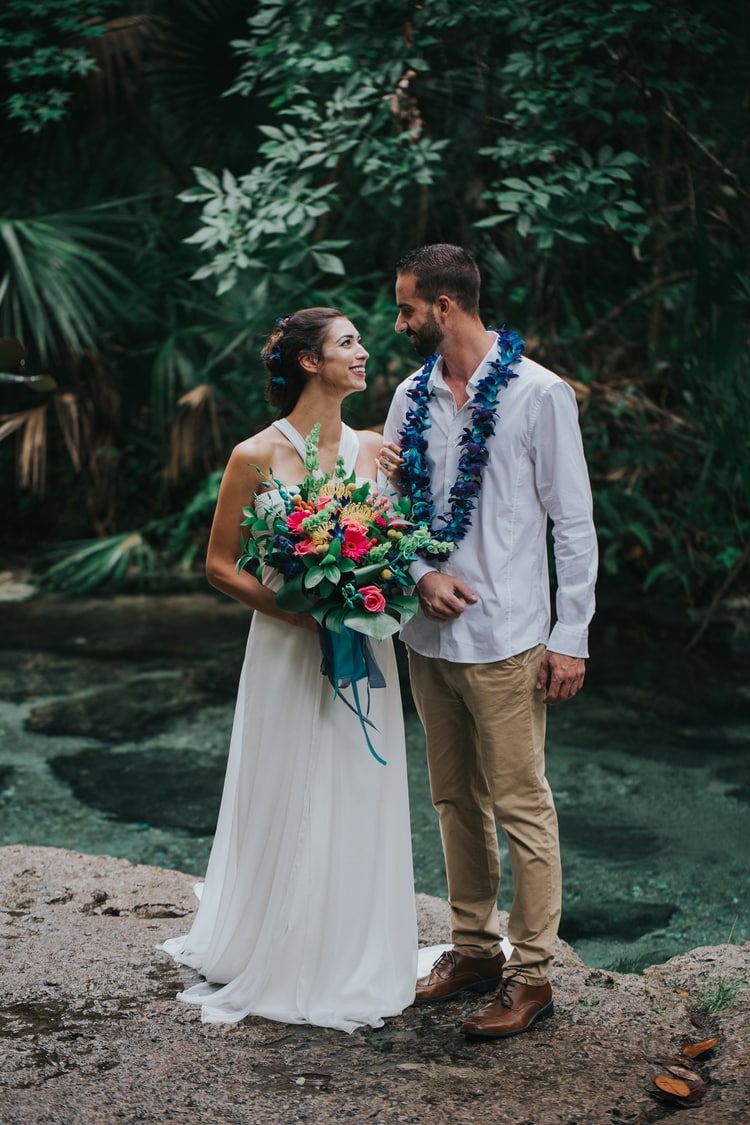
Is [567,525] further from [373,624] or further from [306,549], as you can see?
[306,549]

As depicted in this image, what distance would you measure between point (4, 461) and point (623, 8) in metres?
8.19

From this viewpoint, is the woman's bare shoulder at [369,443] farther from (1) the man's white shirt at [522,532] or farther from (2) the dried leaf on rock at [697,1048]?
(2) the dried leaf on rock at [697,1048]

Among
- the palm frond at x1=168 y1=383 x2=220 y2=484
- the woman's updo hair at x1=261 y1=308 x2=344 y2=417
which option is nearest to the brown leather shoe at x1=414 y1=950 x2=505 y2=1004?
the woman's updo hair at x1=261 y1=308 x2=344 y2=417

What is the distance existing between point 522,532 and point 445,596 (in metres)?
0.27

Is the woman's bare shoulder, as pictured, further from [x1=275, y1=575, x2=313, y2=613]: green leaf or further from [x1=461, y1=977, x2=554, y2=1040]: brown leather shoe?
[x1=461, y1=977, x2=554, y2=1040]: brown leather shoe

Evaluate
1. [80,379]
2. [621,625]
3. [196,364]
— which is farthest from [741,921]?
[80,379]

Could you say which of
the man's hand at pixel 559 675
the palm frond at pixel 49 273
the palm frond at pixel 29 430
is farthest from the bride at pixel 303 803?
the palm frond at pixel 29 430

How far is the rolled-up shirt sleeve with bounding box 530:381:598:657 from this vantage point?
3.26 metres

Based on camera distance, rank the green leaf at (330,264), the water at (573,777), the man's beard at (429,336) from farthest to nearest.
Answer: the green leaf at (330,264), the water at (573,777), the man's beard at (429,336)

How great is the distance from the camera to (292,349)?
349 centimetres

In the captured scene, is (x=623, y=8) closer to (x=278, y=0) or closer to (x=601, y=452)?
(x=278, y=0)

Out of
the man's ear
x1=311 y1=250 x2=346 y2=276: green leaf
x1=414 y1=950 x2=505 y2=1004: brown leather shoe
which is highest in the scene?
x1=311 y1=250 x2=346 y2=276: green leaf

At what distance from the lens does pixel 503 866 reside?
5.78 meters

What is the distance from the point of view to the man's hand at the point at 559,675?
3.27m
